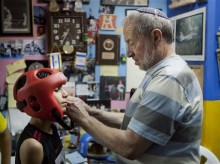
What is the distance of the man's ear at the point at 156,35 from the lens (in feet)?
3.95

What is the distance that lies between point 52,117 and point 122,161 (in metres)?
0.38

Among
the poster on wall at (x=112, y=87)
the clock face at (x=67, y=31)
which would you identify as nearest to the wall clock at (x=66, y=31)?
the clock face at (x=67, y=31)

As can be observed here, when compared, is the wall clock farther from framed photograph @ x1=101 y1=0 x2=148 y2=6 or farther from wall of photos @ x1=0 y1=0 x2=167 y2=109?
framed photograph @ x1=101 y1=0 x2=148 y2=6

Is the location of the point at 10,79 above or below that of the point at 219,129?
above

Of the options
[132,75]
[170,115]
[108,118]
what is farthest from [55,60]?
[170,115]

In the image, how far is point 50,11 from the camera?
2.43 meters

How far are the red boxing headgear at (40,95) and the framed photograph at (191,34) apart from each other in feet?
3.82

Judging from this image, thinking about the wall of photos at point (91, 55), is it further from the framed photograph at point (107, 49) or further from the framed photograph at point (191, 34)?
the framed photograph at point (191, 34)

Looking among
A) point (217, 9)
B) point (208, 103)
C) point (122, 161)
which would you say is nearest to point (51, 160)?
point (122, 161)

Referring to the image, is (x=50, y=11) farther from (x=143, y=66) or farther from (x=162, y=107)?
(x=162, y=107)

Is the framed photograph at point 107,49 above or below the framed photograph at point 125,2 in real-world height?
below

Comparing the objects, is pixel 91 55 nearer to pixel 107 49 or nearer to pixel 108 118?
pixel 107 49

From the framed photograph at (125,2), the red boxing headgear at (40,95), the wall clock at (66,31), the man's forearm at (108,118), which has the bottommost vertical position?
the man's forearm at (108,118)

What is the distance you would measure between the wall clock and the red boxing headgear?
1164mm
